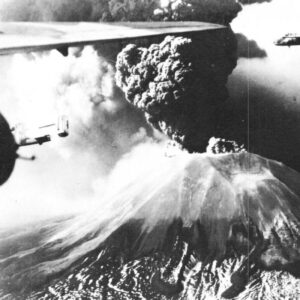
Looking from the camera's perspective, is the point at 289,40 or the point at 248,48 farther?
the point at 248,48

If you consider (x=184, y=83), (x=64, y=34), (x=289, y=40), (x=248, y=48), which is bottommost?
(x=184, y=83)

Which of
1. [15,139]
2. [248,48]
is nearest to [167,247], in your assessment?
[15,139]

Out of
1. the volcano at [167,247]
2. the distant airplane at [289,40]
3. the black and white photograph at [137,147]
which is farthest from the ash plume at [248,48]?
the volcano at [167,247]

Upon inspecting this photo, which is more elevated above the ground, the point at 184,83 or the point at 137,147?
the point at 184,83

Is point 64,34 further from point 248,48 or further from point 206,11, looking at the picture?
point 248,48

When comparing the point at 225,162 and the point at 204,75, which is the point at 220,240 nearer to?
the point at 225,162

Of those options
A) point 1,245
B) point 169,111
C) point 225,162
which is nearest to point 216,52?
point 169,111

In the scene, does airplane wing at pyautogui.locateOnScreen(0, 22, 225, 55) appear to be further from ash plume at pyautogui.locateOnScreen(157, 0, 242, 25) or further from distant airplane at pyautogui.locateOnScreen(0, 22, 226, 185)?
ash plume at pyautogui.locateOnScreen(157, 0, 242, 25)
